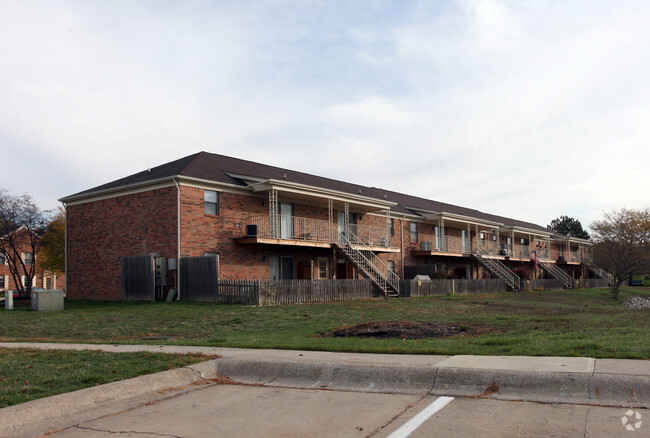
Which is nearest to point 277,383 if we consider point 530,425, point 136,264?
point 530,425

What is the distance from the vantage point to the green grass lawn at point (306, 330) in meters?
9.05

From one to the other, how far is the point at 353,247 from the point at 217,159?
28.0ft

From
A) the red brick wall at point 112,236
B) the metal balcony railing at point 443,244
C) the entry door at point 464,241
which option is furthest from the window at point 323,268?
the entry door at point 464,241

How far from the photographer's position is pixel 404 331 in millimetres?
11805

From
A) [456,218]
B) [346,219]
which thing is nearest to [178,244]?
[346,219]

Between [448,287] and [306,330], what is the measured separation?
20739 millimetres

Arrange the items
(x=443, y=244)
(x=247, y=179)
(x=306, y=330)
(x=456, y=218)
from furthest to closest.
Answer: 1. (x=456, y=218)
2. (x=443, y=244)
3. (x=247, y=179)
4. (x=306, y=330)

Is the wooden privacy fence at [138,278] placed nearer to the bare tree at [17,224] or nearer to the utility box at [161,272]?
the utility box at [161,272]

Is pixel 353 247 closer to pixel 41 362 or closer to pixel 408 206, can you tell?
pixel 408 206

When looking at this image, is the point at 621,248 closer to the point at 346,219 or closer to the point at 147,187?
the point at 346,219

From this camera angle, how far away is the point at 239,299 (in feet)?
72.2

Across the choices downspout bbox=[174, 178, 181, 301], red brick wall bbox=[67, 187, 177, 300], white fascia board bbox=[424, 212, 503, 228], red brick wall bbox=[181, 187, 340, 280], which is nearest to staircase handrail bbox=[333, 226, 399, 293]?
red brick wall bbox=[181, 187, 340, 280]

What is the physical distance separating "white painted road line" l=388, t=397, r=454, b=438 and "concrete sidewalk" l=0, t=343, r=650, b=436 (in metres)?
0.37

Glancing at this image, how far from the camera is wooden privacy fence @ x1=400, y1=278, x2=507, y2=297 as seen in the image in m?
29.5
